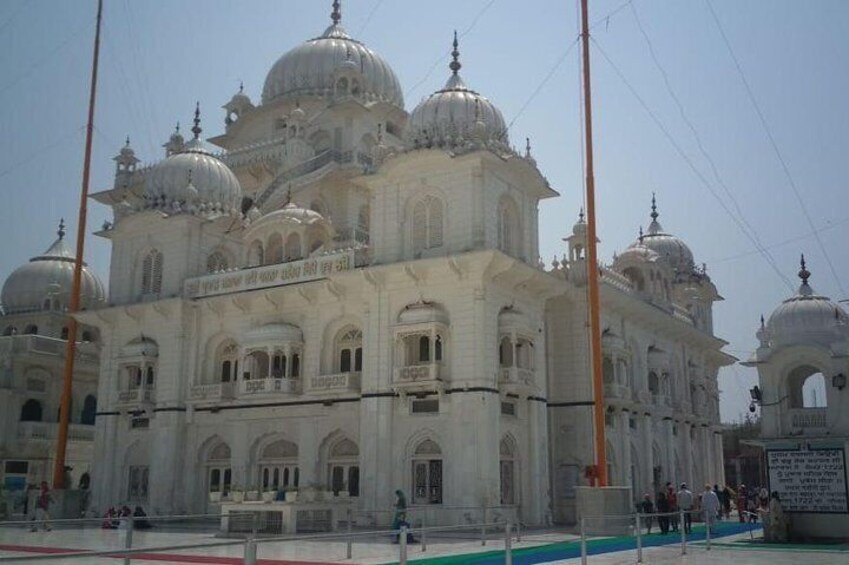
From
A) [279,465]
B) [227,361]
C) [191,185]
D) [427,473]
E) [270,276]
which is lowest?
[427,473]

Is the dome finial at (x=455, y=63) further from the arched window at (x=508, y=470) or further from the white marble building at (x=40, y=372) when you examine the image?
the white marble building at (x=40, y=372)

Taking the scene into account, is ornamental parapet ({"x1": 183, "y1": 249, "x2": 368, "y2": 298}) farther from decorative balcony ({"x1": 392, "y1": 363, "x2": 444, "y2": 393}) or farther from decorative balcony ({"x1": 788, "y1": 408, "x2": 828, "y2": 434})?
decorative balcony ({"x1": 788, "y1": 408, "x2": 828, "y2": 434})

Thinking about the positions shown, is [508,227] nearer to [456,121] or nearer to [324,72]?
[456,121]

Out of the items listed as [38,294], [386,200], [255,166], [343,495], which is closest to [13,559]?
[343,495]

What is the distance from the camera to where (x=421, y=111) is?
95.3 feet

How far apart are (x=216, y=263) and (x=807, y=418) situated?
22192 mm

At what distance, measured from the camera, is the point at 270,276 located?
31.1 meters

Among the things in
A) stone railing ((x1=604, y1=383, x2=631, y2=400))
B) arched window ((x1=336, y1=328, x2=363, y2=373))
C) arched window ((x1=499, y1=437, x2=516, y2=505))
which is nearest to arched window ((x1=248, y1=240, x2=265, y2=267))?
arched window ((x1=336, y1=328, x2=363, y2=373))

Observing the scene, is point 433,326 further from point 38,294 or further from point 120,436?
point 38,294

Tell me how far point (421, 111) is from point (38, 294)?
26507 millimetres

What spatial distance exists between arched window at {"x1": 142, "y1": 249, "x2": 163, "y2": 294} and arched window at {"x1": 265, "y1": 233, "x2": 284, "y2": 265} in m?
4.80

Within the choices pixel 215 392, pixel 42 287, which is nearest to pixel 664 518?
pixel 215 392

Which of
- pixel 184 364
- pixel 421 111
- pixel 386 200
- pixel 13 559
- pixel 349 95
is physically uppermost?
pixel 349 95

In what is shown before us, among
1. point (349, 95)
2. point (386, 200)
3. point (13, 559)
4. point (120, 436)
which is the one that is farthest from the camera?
point (349, 95)
